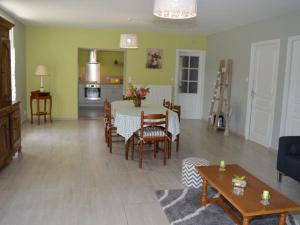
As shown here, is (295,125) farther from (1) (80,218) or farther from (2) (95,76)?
(2) (95,76)

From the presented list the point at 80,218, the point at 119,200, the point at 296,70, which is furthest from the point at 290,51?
the point at 80,218

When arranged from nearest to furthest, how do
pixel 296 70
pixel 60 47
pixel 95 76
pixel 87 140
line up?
pixel 296 70, pixel 87 140, pixel 60 47, pixel 95 76

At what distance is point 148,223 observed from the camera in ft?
8.66

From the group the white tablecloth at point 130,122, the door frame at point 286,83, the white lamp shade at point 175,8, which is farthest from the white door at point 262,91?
the white lamp shade at point 175,8

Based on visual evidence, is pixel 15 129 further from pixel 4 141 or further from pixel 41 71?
pixel 41 71

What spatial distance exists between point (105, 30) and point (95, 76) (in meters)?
3.65

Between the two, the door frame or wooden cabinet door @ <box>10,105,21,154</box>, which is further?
the door frame

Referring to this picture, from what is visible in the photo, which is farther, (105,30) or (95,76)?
(95,76)

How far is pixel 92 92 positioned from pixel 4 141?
22.6 feet

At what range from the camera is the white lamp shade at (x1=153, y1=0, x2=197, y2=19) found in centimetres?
255

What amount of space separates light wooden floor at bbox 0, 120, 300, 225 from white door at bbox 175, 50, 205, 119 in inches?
97.7

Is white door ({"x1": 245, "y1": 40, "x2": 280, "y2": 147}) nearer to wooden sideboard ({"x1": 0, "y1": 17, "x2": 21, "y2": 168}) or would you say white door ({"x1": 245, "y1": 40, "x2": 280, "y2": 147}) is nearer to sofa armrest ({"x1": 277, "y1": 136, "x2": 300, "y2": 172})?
sofa armrest ({"x1": 277, "y1": 136, "x2": 300, "y2": 172})

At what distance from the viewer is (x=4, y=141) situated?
379 centimetres

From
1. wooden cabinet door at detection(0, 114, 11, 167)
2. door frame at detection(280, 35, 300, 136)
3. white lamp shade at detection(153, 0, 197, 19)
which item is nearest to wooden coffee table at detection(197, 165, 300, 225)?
white lamp shade at detection(153, 0, 197, 19)
